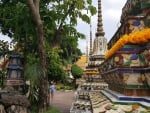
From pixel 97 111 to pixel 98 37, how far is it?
22.5m

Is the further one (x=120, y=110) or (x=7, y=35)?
(x=7, y=35)

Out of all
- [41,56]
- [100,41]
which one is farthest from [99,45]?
[41,56]

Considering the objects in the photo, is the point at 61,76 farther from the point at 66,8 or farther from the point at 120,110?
the point at 120,110

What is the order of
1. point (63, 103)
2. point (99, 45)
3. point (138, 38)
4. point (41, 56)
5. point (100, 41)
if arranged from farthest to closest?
point (99, 45) < point (100, 41) < point (63, 103) < point (41, 56) < point (138, 38)

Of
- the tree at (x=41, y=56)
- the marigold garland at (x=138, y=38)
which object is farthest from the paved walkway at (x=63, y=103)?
the marigold garland at (x=138, y=38)

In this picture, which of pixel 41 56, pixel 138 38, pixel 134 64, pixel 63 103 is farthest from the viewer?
pixel 63 103

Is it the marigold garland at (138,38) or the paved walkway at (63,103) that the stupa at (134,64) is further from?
the paved walkway at (63,103)

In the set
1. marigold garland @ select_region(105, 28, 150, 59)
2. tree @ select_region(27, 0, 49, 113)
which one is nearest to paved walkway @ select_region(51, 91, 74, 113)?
tree @ select_region(27, 0, 49, 113)

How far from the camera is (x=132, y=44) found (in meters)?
7.60

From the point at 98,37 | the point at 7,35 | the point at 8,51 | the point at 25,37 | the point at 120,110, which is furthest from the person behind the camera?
the point at 98,37

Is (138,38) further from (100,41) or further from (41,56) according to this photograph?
(100,41)

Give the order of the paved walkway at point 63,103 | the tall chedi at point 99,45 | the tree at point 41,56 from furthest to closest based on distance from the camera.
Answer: the tall chedi at point 99,45
the paved walkway at point 63,103
the tree at point 41,56

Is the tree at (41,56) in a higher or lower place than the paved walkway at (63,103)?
higher

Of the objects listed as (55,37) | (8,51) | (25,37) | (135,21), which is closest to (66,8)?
(55,37)
